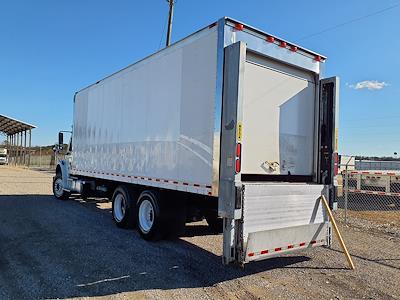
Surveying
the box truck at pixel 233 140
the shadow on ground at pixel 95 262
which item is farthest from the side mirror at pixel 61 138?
the box truck at pixel 233 140

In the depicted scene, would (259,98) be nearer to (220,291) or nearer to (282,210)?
(282,210)

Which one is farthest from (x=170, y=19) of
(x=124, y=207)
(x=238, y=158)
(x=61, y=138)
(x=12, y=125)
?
(x=12, y=125)

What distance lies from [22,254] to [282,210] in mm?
4298

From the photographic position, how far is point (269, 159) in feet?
19.4

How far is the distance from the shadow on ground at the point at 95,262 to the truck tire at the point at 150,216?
0.61 ft

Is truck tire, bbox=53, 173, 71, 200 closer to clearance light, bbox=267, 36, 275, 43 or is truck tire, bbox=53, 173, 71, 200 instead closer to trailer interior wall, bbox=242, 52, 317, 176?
trailer interior wall, bbox=242, 52, 317, 176

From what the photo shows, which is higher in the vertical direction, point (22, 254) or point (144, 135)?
point (144, 135)

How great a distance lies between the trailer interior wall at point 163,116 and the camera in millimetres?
5488

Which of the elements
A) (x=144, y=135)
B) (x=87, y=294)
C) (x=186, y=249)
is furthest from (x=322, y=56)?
(x=87, y=294)

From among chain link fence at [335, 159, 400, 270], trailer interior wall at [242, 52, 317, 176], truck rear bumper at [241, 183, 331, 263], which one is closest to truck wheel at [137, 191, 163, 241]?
trailer interior wall at [242, 52, 317, 176]

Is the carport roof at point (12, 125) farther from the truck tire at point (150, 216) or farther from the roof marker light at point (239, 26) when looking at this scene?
the roof marker light at point (239, 26)

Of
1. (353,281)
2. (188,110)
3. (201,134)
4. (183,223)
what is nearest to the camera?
(353,281)

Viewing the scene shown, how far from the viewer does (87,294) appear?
4500mm

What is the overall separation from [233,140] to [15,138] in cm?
5272
